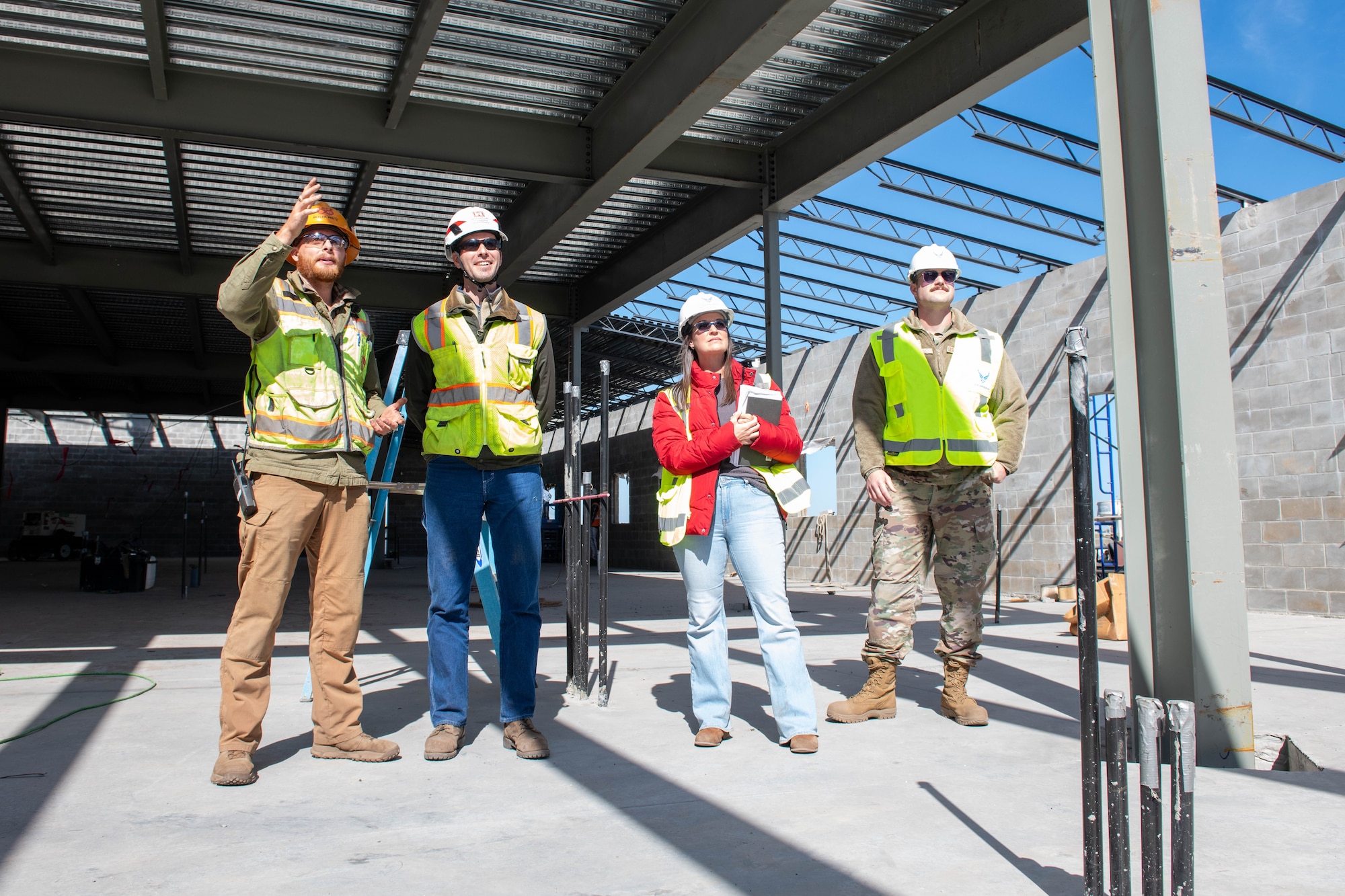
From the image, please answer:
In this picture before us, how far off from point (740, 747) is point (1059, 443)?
335 inches

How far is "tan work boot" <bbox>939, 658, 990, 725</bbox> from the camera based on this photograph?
139 inches

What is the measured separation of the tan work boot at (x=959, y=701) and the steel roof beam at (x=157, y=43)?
236 inches

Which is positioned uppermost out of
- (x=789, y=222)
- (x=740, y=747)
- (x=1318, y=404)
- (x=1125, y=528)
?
(x=789, y=222)

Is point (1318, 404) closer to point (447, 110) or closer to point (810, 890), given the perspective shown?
point (447, 110)

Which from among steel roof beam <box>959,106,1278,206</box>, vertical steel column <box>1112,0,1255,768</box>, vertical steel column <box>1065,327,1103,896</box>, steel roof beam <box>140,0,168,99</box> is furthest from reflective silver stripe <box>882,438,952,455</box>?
steel roof beam <box>959,106,1278,206</box>

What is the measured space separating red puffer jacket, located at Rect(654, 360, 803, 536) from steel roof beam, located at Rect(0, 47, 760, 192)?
4.07 metres

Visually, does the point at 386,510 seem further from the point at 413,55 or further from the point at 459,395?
the point at 413,55

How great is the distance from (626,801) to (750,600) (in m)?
0.94

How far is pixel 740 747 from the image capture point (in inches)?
128

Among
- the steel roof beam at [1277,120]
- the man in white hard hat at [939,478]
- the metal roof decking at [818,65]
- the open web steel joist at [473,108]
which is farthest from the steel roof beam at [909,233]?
the man in white hard hat at [939,478]

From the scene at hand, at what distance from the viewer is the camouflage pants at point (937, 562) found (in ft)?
12.0

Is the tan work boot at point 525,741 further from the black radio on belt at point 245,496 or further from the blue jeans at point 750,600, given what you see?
the black radio on belt at point 245,496

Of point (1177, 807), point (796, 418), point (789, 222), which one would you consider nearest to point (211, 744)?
point (1177, 807)

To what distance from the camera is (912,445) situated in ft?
12.0
